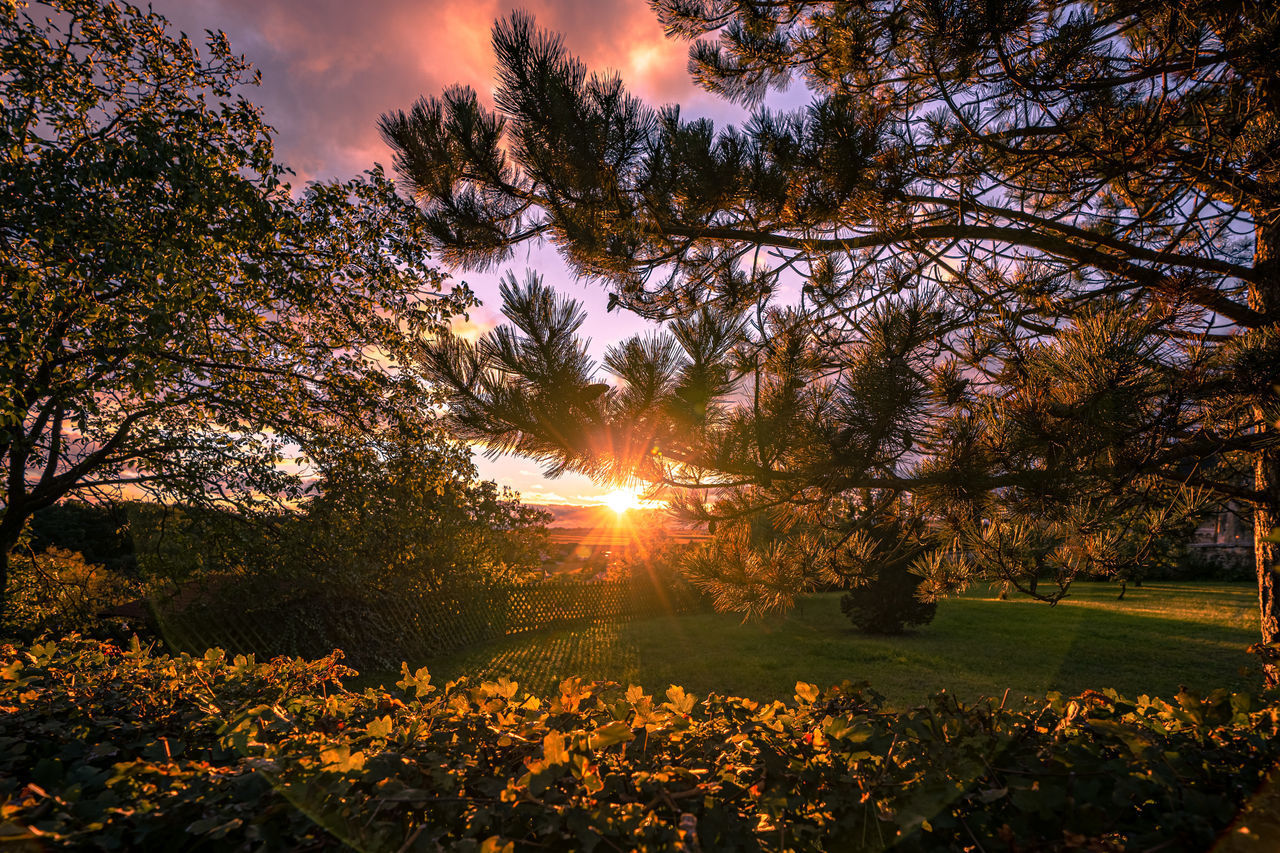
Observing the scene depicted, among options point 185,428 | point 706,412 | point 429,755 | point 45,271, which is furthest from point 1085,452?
point 185,428

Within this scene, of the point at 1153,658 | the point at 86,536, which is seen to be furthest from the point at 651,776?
the point at 86,536

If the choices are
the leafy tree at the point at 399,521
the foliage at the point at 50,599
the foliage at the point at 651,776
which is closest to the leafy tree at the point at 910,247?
the foliage at the point at 651,776

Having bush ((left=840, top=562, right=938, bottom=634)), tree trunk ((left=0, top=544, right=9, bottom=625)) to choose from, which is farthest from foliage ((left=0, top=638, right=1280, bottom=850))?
bush ((left=840, top=562, right=938, bottom=634))

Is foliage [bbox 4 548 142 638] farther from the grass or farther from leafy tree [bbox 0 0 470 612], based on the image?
the grass

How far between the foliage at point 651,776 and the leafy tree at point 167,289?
378 centimetres

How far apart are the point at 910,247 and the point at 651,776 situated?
3.76 m

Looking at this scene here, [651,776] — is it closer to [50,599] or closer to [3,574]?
[3,574]

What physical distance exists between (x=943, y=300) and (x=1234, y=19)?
1.97 m

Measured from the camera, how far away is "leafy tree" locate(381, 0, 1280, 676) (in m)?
2.69

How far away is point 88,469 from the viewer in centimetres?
700

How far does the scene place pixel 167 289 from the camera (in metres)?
5.20

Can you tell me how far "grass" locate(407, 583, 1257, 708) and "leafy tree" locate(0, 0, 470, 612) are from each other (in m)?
4.21

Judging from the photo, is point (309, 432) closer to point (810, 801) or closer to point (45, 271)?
point (45, 271)

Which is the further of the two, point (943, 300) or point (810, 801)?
point (943, 300)
